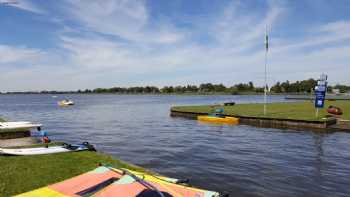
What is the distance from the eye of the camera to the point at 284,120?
126ft

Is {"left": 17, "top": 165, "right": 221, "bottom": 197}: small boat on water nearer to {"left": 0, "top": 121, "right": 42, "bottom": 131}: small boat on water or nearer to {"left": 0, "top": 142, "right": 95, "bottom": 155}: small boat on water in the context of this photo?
{"left": 0, "top": 142, "right": 95, "bottom": 155}: small boat on water

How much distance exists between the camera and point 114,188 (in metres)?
7.82

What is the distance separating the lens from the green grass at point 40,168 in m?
11.0

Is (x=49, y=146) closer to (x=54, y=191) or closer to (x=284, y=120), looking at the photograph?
(x=54, y=191)

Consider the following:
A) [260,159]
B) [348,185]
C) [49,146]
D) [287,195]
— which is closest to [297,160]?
[260,159]

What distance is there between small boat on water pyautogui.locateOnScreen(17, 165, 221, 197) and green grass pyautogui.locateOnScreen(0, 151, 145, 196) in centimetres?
274

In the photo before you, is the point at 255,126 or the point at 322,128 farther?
the point at 255,126

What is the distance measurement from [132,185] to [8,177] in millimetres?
6383

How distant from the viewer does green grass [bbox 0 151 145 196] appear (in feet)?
36.1

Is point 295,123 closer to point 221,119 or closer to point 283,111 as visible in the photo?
point 221,119

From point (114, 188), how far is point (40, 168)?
22.2 ft

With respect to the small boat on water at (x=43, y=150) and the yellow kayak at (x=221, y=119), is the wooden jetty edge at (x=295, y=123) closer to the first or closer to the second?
the yellow kayak at (x=221, y=119)

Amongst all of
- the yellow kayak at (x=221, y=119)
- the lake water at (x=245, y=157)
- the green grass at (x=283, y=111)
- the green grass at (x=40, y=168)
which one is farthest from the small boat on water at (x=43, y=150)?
the green grass at (x=283, y=111)

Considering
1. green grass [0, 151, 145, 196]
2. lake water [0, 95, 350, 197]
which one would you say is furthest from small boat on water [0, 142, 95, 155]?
lake water [0, 95, 350, 197]
